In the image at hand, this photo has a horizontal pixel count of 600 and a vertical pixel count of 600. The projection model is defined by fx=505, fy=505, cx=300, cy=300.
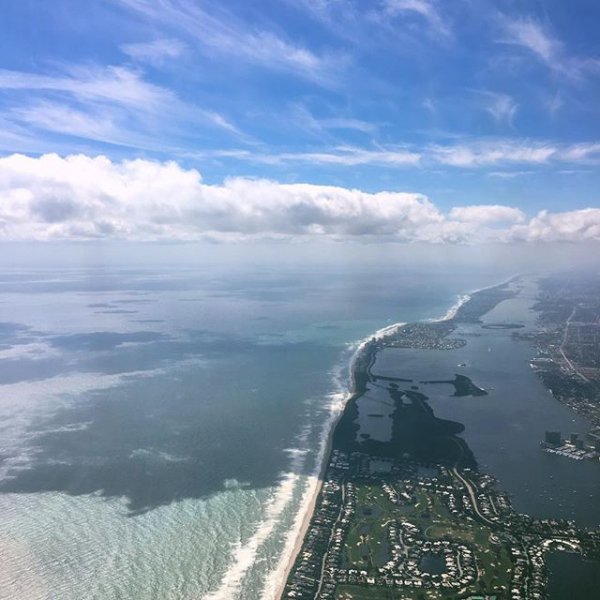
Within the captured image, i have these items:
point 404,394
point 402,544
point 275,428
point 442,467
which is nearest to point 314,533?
point 402,544

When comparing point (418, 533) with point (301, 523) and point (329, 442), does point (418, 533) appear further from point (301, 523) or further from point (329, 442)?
point (329, 442)

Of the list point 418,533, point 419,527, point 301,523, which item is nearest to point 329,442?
point 301,523

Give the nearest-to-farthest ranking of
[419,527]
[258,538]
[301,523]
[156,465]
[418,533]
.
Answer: [418,533], [258,538], [419,527], [301,523], [156,465]

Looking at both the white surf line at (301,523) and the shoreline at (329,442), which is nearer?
the white surf line at (301,523)

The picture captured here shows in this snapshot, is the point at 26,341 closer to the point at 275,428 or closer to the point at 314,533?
the point at 275,428

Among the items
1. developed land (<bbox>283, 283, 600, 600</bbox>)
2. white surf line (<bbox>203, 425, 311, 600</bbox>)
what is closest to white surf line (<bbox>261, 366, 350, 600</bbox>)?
developed land (<bbox>283, 283, 600, 600</bbox>)

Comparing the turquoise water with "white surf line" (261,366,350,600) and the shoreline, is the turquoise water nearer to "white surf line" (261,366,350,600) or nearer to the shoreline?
"white surf line" (261,366,350,600)

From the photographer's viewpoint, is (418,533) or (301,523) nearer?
(418,533)

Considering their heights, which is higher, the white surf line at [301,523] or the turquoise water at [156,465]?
the white surf line at [301,523]

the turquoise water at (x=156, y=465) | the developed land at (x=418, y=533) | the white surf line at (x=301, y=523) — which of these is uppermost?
the developed land at (x=418, y=533)

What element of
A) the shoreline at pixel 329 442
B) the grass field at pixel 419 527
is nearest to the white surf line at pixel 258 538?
the shoreline at pixel 329 442

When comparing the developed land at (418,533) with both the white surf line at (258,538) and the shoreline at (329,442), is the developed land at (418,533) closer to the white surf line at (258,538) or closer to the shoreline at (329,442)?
the shoreline at (329,442)
